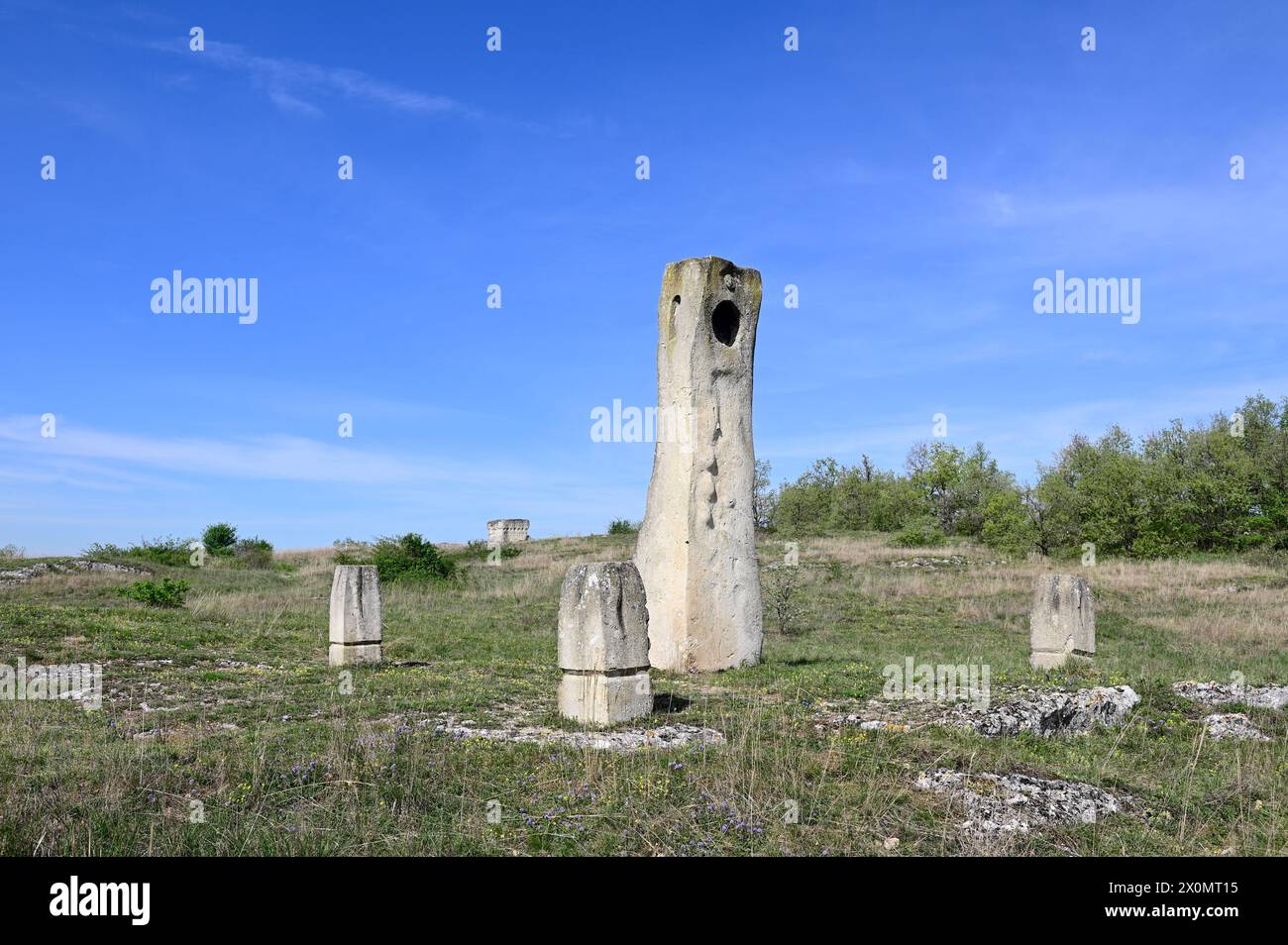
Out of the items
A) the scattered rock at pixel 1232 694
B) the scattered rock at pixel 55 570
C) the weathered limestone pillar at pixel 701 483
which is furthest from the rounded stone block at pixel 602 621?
the scattered rock at pixel 55 570

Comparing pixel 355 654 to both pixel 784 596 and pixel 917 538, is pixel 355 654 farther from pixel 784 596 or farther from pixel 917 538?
pixel 917 538

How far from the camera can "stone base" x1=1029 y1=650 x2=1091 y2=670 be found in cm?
1603

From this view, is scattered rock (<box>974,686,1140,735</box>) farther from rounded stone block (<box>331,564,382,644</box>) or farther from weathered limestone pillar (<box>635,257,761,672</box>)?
rounded stone block (<box>331,564,382,644</box>)

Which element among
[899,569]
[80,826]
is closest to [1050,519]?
[899,569]

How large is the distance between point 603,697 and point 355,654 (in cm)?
658

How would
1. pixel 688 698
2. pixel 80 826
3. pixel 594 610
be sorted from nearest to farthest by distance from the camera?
1. pixel 80 826
2. pixel 594 610
3. pixel 688 698

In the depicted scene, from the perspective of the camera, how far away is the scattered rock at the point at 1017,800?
7262 mm

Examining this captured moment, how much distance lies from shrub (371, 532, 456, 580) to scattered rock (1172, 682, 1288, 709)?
75.2 ft

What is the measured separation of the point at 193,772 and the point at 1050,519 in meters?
48.1

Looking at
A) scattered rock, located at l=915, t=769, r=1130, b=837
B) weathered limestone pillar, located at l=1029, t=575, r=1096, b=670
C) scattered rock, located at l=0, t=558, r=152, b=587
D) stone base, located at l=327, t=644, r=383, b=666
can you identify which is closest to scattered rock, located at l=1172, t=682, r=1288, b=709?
weathered limestone pillar, located at l=1029, t=575, r=1096, b=670

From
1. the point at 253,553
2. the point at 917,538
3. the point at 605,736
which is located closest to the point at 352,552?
→ the point at 253,553
